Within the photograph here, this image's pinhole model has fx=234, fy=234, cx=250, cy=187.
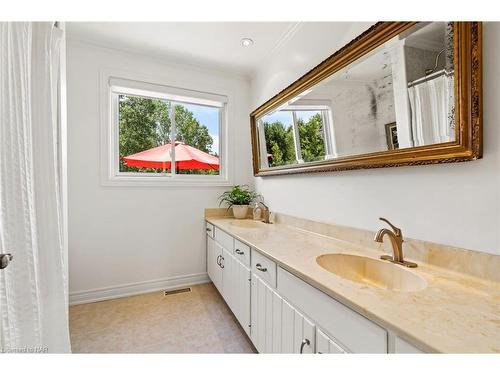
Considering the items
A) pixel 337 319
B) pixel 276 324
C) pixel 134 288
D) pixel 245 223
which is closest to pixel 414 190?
pixel 337 319

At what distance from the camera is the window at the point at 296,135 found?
1721 millimetres

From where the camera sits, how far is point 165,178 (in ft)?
8.52

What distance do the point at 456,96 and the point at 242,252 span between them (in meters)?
1.42

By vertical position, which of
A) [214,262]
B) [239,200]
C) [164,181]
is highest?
[164,181]

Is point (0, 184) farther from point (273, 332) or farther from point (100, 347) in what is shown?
point (100, 347)

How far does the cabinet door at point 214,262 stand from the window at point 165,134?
761 mm

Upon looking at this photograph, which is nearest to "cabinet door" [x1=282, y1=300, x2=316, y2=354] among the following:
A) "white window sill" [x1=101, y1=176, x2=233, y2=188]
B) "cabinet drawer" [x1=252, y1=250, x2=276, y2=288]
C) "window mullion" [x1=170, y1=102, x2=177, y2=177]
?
"cabinet drawer" [x1=252, y1=250, x2=276, y2=288]

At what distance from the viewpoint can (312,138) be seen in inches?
72.6

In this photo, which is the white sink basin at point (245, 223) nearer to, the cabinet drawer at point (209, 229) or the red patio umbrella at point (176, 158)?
the cabinet drawer at point (209, 229)

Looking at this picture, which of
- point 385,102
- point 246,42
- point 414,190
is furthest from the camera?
point 246,42

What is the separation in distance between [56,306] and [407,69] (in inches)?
76.3

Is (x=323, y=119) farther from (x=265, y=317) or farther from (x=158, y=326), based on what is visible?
(x=158, y=326)

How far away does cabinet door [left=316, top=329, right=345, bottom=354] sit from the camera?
2.72 ft

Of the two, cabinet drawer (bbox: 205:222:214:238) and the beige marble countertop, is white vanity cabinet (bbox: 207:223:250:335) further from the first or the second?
the beige marble countertop
